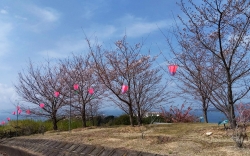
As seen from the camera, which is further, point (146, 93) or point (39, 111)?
point (39, 111)

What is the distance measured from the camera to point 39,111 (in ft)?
55.4

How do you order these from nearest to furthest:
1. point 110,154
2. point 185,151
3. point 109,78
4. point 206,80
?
point 185,151, point 110,154, point 206,80, point 109,78

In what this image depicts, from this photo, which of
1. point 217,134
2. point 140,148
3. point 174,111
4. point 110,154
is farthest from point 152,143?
point 174,111

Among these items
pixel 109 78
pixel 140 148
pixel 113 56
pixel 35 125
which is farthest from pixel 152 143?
pixel 35 125

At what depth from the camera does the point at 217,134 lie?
709 centimetres

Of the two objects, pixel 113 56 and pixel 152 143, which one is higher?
pixel 113 56

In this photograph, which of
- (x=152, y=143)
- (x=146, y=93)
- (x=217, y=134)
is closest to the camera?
(x=152, y=143)

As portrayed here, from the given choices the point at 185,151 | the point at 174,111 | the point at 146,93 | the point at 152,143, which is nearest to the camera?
the point at 185,151

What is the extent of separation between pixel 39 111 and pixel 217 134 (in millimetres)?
12056

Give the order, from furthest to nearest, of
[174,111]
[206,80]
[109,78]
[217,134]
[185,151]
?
[174,111], [109,78], [206,80], [217,134], [185,151]

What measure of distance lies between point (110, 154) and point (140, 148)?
23.6 inches

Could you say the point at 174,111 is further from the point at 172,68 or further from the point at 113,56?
the point at 172,68

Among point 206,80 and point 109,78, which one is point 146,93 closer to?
point 109,78

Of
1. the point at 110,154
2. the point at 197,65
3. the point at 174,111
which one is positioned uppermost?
the point at 197,65
